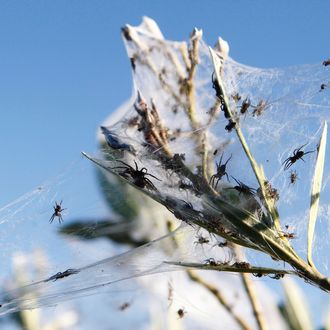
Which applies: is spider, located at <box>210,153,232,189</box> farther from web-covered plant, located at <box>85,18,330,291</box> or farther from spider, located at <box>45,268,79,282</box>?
spider, located at <box>45,268,79,282</box>

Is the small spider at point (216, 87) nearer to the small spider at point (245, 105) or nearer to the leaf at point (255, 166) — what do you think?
the leaf at point (255, 166)

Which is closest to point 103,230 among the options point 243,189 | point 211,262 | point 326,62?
point 211,262

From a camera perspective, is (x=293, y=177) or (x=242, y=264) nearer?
(x=242, y=264)

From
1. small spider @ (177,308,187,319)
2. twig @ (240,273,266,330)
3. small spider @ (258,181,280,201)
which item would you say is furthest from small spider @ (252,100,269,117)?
small spider @ (177,308,187,319)

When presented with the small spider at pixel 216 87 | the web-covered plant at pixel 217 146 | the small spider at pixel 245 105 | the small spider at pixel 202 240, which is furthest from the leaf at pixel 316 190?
the small spider at pixel 202 240

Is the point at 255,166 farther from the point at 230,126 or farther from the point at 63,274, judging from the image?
the point at 63,274

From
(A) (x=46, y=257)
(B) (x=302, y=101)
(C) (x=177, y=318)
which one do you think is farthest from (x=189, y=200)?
(C) (x=177, y=318)
